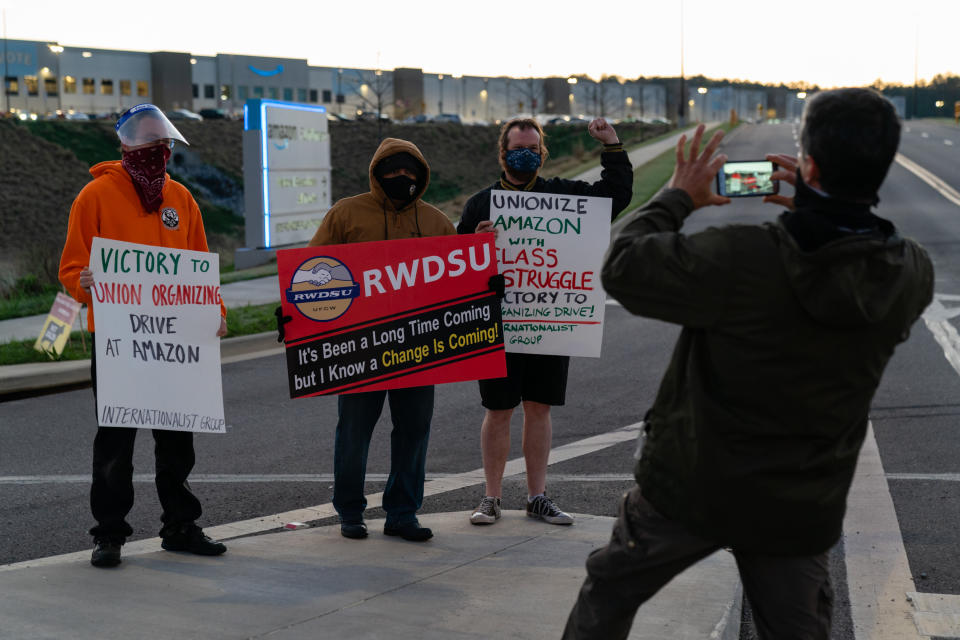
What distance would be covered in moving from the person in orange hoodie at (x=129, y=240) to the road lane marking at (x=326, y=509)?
0.95ft

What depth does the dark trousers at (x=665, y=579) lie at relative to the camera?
2.52m

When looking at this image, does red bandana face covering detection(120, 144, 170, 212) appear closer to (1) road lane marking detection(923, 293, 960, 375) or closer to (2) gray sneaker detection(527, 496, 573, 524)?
(2) gray sneaker detection(527, 496, 573, 524)

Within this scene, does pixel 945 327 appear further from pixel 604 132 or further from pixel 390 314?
pixel 390 314

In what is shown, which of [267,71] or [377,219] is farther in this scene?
[267,71]

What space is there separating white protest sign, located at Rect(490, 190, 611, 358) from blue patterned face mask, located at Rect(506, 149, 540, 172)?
148 millimetres

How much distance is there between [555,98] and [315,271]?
144357mm

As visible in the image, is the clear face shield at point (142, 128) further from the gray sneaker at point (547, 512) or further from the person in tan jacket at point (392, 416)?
the gray sneaker at point (547, 512)

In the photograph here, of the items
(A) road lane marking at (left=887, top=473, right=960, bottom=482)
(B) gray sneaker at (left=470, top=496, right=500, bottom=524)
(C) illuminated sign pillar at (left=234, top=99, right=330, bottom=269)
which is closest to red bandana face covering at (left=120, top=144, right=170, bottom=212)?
(B) gray sneaker at (left=470, top=496, right=500, bottom=524)

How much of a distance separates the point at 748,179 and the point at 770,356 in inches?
35.4

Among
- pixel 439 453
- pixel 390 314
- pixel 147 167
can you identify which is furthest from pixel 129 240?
pixel 439 453

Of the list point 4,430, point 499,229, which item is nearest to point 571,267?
point 499,229

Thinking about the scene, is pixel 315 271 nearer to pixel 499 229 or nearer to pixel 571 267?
pixel 499 229

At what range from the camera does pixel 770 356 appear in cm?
238

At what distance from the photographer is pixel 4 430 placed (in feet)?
26.7
